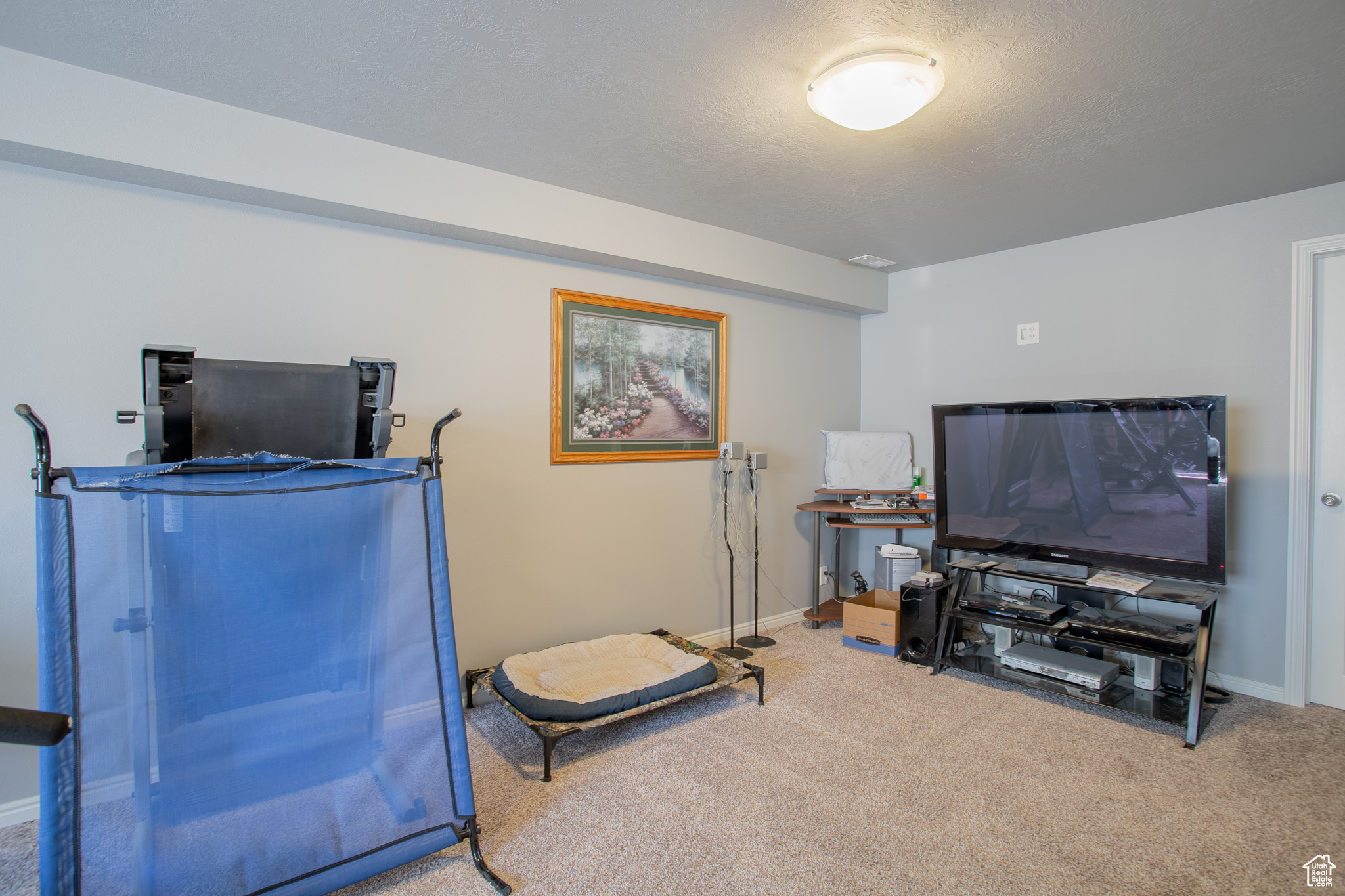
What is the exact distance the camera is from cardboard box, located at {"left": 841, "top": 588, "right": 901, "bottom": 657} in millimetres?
3547

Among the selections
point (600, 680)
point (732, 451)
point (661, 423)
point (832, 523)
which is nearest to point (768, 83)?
point (661, 423)

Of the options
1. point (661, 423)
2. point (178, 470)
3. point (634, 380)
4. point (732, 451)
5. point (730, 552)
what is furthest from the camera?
point (730, 552)

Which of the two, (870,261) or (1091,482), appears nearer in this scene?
(1091,482)

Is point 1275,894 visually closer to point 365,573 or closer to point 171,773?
point 365,573

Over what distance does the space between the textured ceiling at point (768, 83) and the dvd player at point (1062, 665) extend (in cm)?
220

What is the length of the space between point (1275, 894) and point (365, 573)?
8.76 ft

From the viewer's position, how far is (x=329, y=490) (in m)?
1.82

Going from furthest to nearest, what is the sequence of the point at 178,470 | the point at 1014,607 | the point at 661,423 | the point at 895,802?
the point at 661,423
the point at 1014,607
the point at 895,802
the point at 178,470

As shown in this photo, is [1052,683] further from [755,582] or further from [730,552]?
[730,552]

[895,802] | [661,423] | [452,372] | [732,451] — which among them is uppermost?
[452,372]

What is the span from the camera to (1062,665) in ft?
10.0

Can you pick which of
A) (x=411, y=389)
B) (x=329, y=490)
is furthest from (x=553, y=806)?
(x=411, y=389)

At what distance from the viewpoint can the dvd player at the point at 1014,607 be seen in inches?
122

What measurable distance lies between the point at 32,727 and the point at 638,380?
9.72 feet
